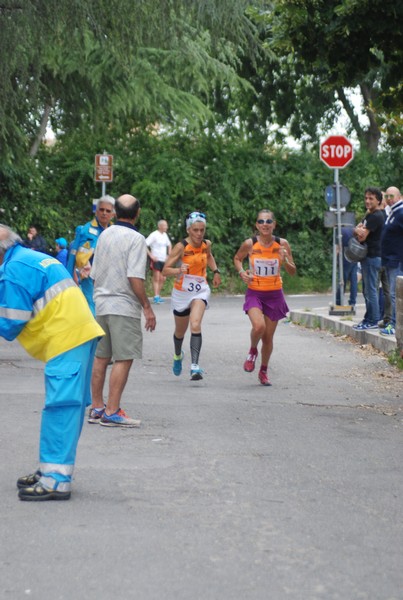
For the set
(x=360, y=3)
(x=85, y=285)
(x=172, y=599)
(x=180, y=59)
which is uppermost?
(x=180, y=59)

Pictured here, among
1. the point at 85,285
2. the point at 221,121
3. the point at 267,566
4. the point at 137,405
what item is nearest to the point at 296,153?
the point at 221,121

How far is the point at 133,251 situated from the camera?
31.6 ft

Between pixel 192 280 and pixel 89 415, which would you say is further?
pixel 192 280

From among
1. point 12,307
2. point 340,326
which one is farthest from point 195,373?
point 340,326

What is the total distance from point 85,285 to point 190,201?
18.1m

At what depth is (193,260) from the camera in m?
13.1

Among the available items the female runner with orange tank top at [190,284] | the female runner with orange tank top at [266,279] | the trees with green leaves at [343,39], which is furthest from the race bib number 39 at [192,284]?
the trees with green leaves at [343,39]

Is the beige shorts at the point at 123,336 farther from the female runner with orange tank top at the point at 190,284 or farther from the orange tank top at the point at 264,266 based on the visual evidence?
the orange tank top at the point at 264,266

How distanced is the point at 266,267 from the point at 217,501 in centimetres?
648

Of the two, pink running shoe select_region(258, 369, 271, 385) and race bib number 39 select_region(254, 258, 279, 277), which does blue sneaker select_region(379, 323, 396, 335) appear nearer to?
race bib number 39 select_region(254, 258, 279, 277)

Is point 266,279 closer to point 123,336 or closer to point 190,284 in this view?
point 190,284

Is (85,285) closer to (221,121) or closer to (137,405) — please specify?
(137,405)

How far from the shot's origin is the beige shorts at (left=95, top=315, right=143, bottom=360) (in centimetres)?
960

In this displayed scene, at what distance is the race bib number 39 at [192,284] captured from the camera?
13.2 metres
